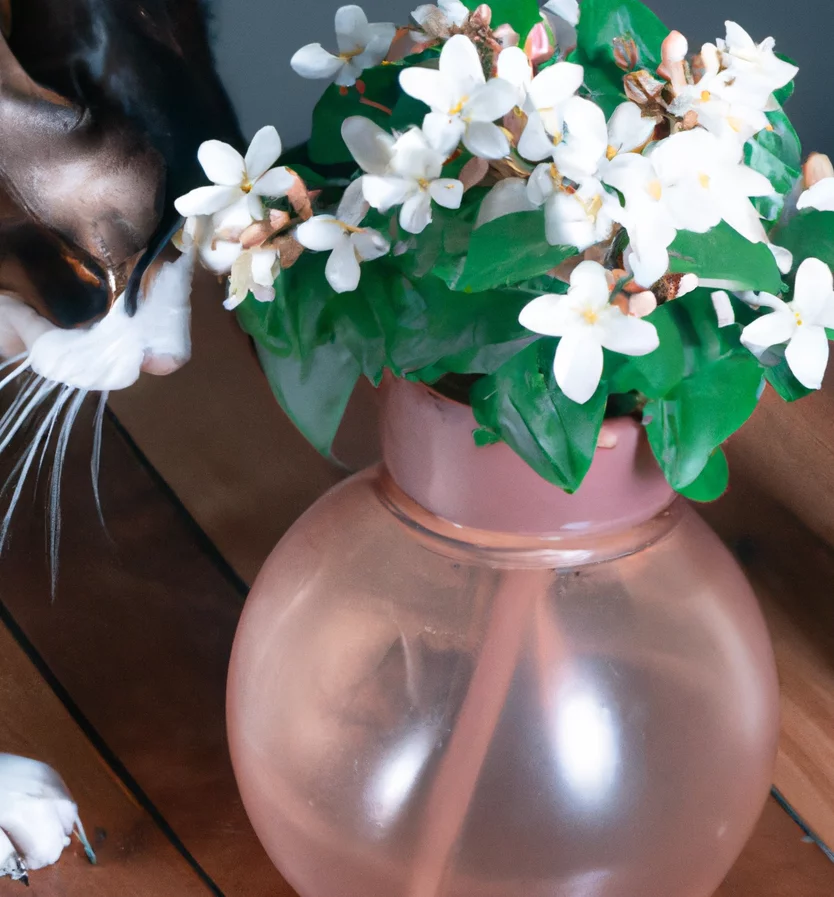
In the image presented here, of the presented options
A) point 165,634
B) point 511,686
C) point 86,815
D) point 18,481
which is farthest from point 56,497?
point 511,686

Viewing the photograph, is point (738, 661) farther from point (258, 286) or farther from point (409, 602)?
point (258, 286)

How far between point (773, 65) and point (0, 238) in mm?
427

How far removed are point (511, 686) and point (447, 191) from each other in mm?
Result: 179

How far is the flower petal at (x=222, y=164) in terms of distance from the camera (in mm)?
288

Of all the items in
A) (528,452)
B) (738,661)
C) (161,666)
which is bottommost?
(161,666)

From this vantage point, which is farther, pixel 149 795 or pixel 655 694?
pixel 149 795

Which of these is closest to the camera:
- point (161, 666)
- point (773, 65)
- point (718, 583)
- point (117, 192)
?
point (773, 65)

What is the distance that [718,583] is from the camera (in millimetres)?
386

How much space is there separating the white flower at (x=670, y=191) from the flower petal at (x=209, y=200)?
107 mm

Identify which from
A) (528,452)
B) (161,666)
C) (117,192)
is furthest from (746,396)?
(161,666)

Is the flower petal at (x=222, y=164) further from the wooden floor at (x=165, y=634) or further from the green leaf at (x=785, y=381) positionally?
the wooden floor at (x=165, y=634)

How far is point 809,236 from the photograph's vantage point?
302 mm

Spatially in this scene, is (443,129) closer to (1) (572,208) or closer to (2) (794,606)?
(1) (572,208)

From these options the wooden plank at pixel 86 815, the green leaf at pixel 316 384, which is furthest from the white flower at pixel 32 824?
the green leaf at pixel 316 384
